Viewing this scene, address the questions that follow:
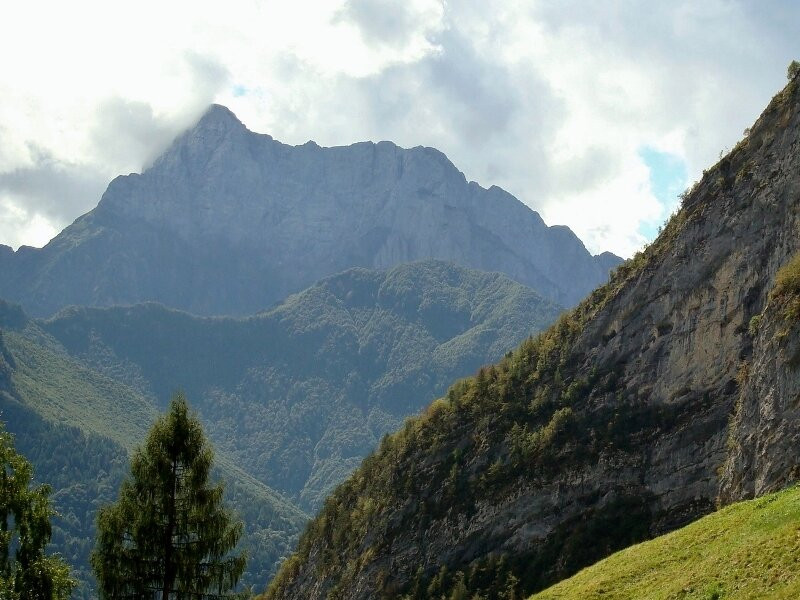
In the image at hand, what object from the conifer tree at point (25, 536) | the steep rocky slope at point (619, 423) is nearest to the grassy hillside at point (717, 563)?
the steep rocky slope at point (619, 423)

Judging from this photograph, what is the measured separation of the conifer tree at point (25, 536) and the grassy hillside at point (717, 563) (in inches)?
705

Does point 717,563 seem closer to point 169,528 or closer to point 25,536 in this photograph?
point 169,528

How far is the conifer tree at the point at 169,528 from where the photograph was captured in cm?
2439

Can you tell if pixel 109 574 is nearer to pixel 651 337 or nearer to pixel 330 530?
pixel 651 337

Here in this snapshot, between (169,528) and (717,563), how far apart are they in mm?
16877

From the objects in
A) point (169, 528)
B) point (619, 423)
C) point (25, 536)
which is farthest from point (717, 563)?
point (619, 423)

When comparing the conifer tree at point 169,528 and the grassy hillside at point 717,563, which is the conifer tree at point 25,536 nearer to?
the conifer tree at point 169,528

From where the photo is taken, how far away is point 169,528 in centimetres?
2469

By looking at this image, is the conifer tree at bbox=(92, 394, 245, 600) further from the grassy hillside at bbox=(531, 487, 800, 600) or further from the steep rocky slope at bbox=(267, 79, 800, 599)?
the steep rocky slope at bbox=(267, 79, 800, 599)

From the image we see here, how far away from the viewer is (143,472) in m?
24.9

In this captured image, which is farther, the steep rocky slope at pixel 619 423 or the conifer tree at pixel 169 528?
the steep rocky slope at pixel 619 423

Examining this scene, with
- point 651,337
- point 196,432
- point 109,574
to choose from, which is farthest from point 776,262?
point 109,574

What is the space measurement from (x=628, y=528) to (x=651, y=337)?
49.4 feet

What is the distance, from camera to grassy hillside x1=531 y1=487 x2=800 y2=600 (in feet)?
76.7
